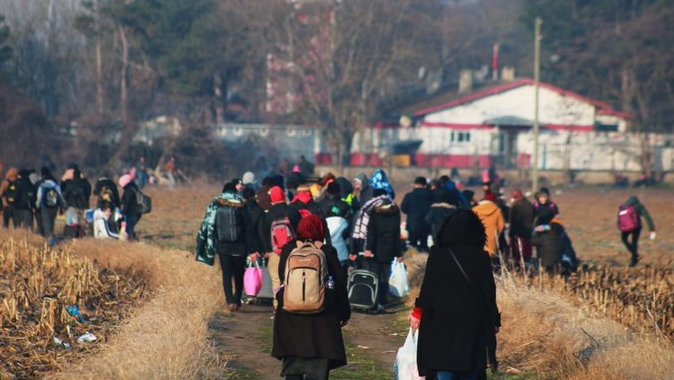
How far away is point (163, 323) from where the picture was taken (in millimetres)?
12094

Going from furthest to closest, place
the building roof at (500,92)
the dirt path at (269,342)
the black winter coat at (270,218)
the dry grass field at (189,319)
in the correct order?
the building roof at (500,92)
the black winter coat at (270,218)
the dirt path at (269,342)
the dry grass field at (189,319)

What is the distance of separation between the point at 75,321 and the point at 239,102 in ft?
214

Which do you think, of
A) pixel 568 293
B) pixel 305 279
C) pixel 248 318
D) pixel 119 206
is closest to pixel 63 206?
pixel 119 206

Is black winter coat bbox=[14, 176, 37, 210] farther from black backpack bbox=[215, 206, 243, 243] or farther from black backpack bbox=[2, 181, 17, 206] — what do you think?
black backpack bbox=[215, 206, 243, 243]

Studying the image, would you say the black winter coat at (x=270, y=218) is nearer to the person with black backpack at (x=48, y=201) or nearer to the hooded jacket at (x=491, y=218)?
the hooded jacket at (x=491, y=218)

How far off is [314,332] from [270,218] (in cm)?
686

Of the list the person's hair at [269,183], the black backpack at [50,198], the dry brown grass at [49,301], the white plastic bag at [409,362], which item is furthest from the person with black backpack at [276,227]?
the black backpack at [50,198]

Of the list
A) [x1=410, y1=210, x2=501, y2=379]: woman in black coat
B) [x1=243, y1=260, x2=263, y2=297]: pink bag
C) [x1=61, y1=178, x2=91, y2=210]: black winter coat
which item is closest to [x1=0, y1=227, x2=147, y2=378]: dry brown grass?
[x1=243, y1=260, x2=263, y2=297]: pink bag

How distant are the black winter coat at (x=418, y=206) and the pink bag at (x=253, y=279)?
199 inches

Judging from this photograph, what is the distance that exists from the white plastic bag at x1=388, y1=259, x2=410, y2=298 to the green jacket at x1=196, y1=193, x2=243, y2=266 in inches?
112

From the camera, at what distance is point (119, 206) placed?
2284cm

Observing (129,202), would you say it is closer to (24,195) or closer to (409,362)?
(24,195)

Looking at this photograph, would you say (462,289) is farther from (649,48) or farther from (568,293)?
(649,48)

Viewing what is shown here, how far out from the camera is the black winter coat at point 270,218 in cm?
1548
